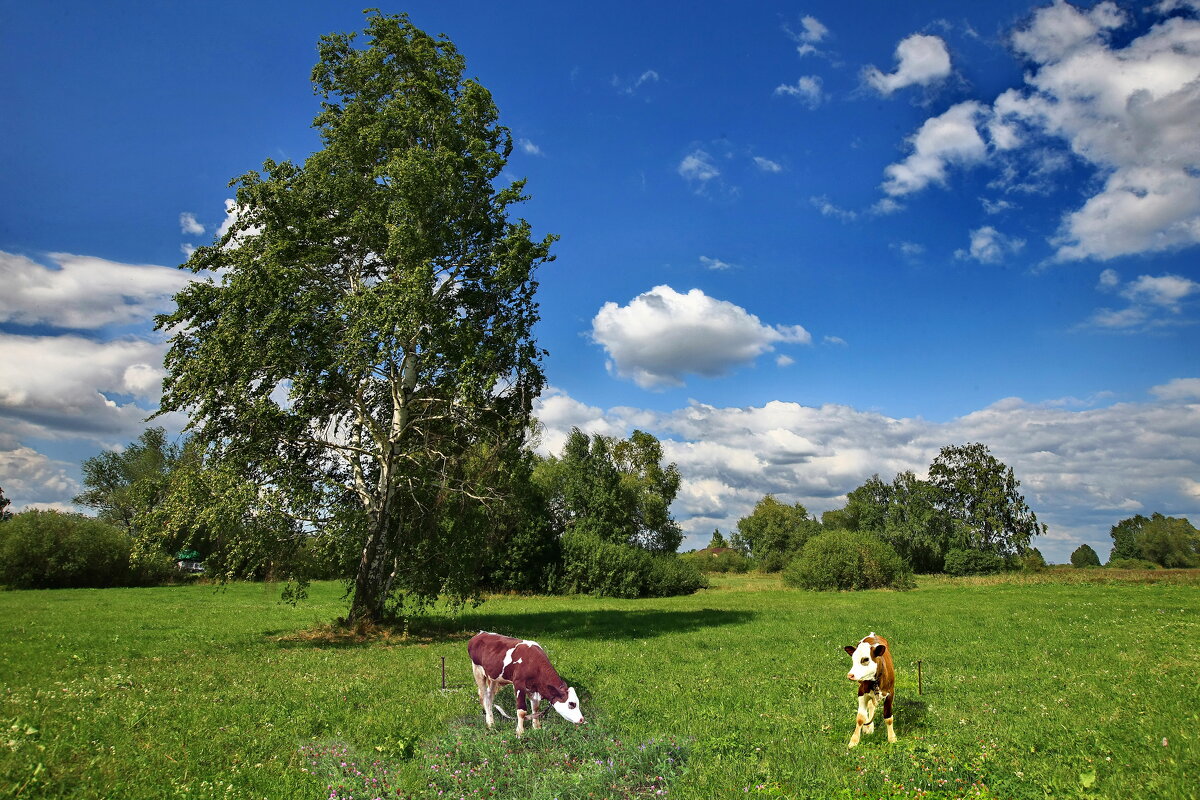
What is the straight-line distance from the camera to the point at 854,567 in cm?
4791

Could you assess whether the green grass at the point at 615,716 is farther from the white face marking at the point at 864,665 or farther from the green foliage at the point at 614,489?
the green foliage at the point at 614,489

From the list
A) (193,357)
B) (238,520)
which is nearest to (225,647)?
(238,520)

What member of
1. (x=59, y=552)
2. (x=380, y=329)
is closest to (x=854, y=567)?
(x=380, y=329)

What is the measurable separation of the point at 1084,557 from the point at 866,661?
16157 cm

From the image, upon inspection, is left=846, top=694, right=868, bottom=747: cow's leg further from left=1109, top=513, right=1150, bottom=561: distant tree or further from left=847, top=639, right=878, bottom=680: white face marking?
left=1109, top=513, right=1150, bottom=561: distant tree

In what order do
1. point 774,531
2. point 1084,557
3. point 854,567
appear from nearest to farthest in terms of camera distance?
point 854,567 < point 774,531 < point 1084,557

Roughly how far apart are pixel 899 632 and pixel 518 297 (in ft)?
60.0

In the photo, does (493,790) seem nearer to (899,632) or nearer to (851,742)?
(851,742)

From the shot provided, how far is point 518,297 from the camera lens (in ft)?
75.2

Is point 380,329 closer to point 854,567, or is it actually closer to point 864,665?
point 864,665

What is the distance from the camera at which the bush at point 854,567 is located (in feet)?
158

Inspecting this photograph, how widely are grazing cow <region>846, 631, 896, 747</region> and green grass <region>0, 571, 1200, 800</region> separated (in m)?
0.32

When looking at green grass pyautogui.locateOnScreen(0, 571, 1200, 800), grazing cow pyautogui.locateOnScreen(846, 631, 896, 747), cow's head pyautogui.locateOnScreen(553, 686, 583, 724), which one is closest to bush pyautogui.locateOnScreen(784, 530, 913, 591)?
green grass pyautogui.locateOnScreen(0, 571, 1200, 800)

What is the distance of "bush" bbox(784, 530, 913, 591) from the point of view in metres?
48.1
